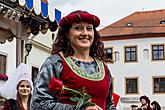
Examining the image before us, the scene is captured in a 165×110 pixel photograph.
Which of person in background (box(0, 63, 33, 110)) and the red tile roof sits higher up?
the red tile roof

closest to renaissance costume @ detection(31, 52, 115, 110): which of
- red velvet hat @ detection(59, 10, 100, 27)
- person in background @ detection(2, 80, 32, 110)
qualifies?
red velvet hat @ detection(59, 10, 100, 27)

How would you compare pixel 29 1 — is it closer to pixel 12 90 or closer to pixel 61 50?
pixel 12 90

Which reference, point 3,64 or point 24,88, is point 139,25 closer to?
point 3,64

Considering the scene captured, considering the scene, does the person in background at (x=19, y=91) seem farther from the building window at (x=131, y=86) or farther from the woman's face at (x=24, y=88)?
the building window at (x=131, y=86)

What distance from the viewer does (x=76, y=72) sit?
2398 mm

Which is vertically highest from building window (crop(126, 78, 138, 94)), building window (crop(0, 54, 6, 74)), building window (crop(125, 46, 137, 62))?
building window (crop(125, 46, 137, 62))

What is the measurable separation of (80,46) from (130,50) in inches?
1387

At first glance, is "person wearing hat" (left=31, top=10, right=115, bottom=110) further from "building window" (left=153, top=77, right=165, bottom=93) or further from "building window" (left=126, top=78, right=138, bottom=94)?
"building window" (left=126, top=78, right=138, bottom=94)

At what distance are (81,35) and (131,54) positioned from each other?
35277 mm

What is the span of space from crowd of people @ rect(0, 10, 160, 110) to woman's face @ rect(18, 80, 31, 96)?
2.20 meters

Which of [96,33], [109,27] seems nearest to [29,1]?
[96,33]

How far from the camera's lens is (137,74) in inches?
1487

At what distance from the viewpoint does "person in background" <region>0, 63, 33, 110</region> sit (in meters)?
4.68

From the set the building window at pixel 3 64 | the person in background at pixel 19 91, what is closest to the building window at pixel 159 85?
the building window at pixel 3 64
